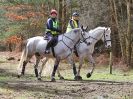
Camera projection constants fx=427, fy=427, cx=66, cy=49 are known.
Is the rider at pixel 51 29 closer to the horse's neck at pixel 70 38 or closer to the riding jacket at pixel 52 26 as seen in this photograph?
the riding jacket at pixel 52 26

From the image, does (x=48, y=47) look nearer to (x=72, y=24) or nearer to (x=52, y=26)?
(x=52, y=26)

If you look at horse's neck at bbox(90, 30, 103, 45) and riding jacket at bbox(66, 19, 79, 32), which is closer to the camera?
riding jacket at bbox(66, 19, 79, 32)

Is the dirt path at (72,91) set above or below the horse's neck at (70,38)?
below

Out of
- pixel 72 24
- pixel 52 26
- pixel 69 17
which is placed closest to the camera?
pixel 52 26

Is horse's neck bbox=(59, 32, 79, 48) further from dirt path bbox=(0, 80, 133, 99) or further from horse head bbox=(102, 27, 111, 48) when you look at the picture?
dirt path bbox=(0, 80, 133, 99)

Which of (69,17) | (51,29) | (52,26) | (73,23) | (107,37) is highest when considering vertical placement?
(69,17)

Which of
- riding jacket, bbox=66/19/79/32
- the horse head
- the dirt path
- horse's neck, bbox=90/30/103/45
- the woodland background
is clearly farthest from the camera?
the woodland background

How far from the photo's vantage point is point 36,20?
124ft

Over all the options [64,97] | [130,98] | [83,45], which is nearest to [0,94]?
[64,97]

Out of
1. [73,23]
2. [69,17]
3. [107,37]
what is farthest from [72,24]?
[69,17]

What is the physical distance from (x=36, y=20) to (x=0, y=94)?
86.8 ft

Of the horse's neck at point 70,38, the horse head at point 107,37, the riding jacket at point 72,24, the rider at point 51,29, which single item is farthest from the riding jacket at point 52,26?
the horse head at point 107,37

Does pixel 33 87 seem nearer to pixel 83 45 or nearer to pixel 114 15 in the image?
pixel 83 45

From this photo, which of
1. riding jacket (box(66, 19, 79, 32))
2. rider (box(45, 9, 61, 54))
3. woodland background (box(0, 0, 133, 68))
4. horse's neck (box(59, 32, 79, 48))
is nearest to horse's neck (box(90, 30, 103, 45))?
riding jacket (box(66, 19, 79, 32))
